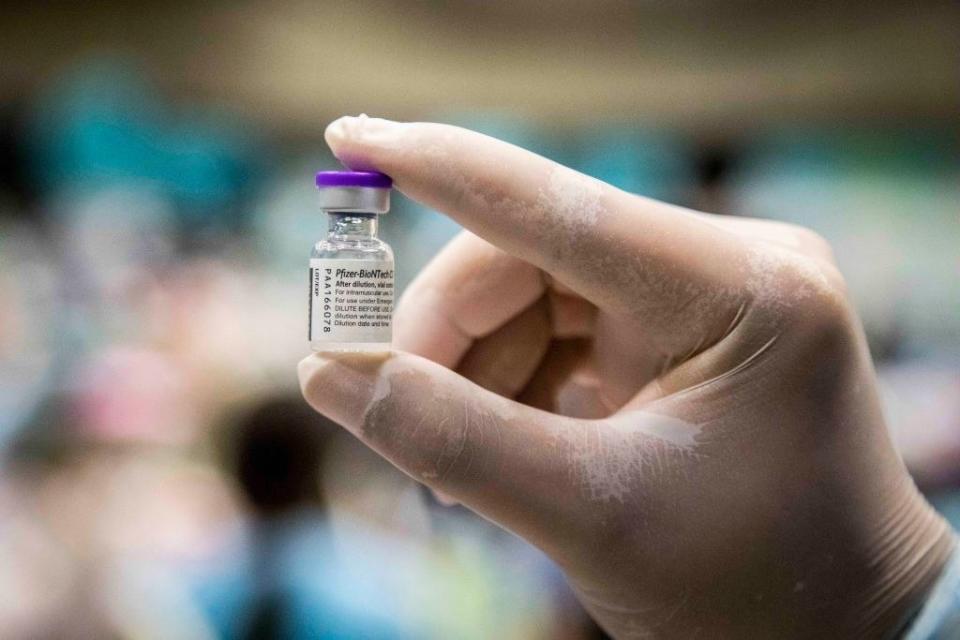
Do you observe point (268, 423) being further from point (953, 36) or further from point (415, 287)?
point (953, 36)

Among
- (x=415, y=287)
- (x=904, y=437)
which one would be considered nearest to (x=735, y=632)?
(x=415, y=287)

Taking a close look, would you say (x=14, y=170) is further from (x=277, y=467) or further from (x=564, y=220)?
(x=564, y=220)

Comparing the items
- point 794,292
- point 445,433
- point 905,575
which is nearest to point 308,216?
point 445,433

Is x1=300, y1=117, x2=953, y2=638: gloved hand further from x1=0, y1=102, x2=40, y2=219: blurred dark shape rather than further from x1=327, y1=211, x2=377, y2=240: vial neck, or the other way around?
x1=0, y1=102, x2=40, y2=219: blurred dark shape

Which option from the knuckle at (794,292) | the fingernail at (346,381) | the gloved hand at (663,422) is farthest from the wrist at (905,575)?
the fingernail at (346,381)

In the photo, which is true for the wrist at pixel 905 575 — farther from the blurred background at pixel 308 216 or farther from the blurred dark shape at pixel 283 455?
the blurred dark shape at pixel 283 455

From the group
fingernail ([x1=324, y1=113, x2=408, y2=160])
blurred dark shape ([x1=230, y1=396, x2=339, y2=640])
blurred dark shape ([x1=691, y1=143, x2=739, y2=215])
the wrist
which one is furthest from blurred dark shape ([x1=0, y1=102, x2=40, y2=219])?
the wrist
